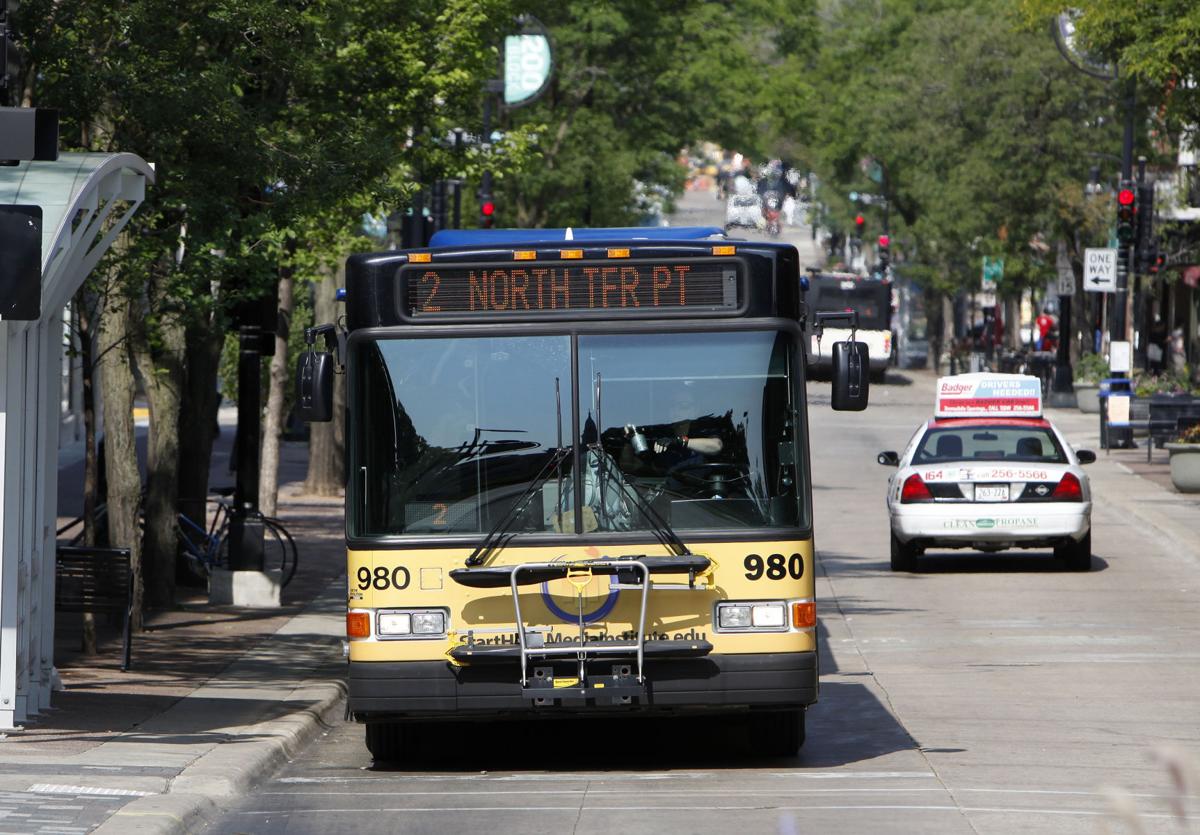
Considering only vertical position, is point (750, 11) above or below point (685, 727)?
above

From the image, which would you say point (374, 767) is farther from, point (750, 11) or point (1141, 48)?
Result: point (750, 11)

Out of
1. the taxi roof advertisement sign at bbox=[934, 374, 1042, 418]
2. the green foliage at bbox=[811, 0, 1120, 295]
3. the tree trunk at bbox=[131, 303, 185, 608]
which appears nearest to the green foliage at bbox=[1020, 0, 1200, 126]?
the taxi roof advertisement sign at bbox=[934, 374, 1042, 418]

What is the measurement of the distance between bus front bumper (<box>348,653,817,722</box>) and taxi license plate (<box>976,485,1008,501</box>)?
10869 mm

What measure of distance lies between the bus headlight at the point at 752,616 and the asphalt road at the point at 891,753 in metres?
0.76

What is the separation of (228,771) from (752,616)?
2.63 m

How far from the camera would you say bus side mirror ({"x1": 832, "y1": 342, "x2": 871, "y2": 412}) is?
403 inches

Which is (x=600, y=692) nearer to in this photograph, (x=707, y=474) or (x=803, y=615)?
(x=803, y=615)

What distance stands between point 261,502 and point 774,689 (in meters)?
16.0

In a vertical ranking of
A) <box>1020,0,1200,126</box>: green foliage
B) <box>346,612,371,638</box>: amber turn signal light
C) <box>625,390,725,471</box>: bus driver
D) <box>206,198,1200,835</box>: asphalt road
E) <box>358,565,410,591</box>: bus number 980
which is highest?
<box>1020,0,1200,126</box>: green foliage

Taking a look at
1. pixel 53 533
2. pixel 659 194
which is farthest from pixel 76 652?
pixel 659 194

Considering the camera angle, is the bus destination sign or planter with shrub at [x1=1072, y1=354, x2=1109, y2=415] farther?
planter with shrub at [x1=1072, y1=354, x2=1109, y2=415]

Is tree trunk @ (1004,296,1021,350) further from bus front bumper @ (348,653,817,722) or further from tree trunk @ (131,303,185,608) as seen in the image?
bus front bumper @ (348,653,817,722)

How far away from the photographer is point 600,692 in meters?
9.85

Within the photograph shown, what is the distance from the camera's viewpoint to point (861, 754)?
→ 431 inches
